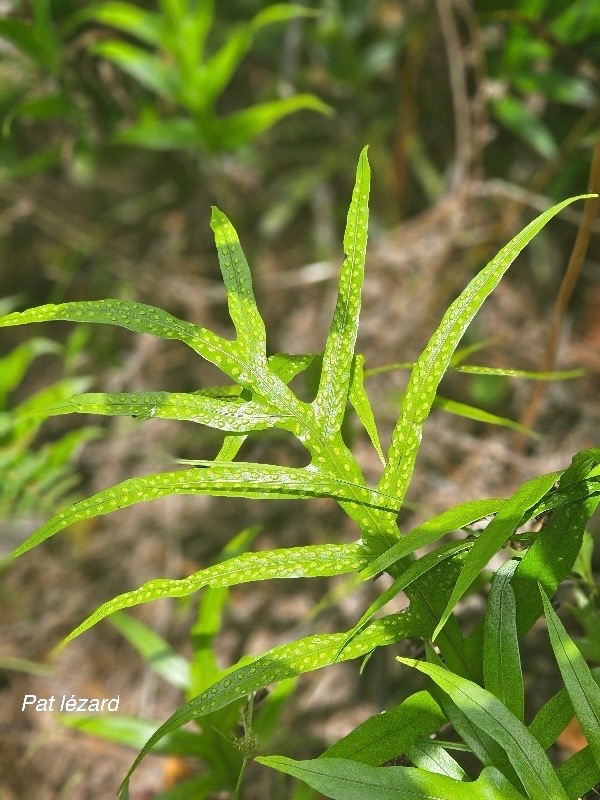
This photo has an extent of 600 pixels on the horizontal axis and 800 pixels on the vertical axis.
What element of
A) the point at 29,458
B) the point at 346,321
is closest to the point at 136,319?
the point at 346,321

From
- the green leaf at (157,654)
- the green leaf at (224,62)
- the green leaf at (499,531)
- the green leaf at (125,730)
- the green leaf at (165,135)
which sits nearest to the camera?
the green leaf at (499,531)

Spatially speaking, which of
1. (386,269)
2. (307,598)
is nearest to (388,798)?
(307,598)

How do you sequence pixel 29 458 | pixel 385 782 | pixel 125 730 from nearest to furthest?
pixel 385 782 → pixel 125 730 → pixel 29 458

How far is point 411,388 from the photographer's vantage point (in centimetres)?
65

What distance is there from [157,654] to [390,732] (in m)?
0.58

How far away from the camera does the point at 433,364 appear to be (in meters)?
0.64

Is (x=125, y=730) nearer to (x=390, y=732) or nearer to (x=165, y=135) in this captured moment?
(x=390, y=732)

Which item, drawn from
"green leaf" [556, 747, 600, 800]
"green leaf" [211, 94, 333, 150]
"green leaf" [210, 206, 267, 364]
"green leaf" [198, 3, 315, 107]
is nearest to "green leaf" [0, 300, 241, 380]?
"green leaf" [210, 206, 267, 364]

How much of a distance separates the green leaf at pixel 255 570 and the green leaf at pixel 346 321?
12 cm

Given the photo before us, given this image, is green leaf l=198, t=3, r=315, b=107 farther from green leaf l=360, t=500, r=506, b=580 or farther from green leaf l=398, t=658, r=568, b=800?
green leaf l=398, t=658, r=568, b=800

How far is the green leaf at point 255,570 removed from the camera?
2.00 ft

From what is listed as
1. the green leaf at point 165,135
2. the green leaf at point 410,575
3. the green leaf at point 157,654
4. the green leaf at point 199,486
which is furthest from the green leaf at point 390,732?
the green leaf at point 165,135

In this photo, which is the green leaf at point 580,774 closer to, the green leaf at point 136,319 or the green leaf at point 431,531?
the green leaf at point 431,531

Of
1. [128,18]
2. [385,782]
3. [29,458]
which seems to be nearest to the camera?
[385,782]
